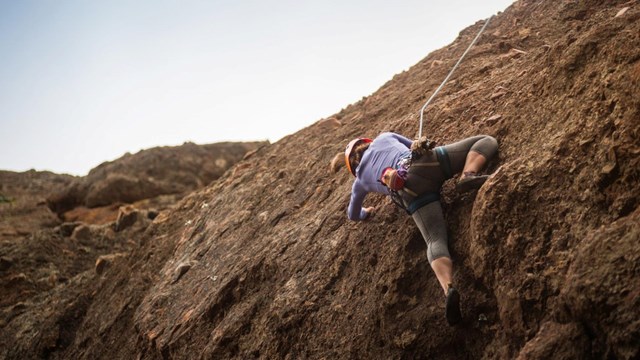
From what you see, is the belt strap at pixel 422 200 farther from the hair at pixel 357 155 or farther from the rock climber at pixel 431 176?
the hair at pixel 357 155

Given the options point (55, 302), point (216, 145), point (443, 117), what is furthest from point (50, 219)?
point (443, 117)

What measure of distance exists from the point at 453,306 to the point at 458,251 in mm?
670

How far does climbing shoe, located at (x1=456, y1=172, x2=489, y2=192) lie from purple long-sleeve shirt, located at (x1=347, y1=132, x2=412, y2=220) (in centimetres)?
69

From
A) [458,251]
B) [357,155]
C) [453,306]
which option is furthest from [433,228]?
[357,155]

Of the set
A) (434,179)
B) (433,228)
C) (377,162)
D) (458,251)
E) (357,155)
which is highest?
(357,155)

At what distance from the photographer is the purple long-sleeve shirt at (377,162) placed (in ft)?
15.6

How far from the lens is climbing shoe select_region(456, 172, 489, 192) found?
417 cm

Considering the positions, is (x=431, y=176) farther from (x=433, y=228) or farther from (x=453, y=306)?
(x=453, y=306)

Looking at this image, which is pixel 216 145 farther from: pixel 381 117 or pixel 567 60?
pixel 567 60

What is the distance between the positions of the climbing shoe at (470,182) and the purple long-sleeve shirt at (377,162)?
691mm

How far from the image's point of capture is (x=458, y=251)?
4094 mm

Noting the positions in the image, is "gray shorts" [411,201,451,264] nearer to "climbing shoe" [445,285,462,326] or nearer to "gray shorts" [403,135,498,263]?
"gray shorts" [403,135,498,263]

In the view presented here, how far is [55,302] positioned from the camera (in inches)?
379

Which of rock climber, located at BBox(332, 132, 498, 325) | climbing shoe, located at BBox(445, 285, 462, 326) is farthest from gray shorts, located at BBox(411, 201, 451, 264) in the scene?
climbing shoe, located at BBox(445, 285, 462, 326)
